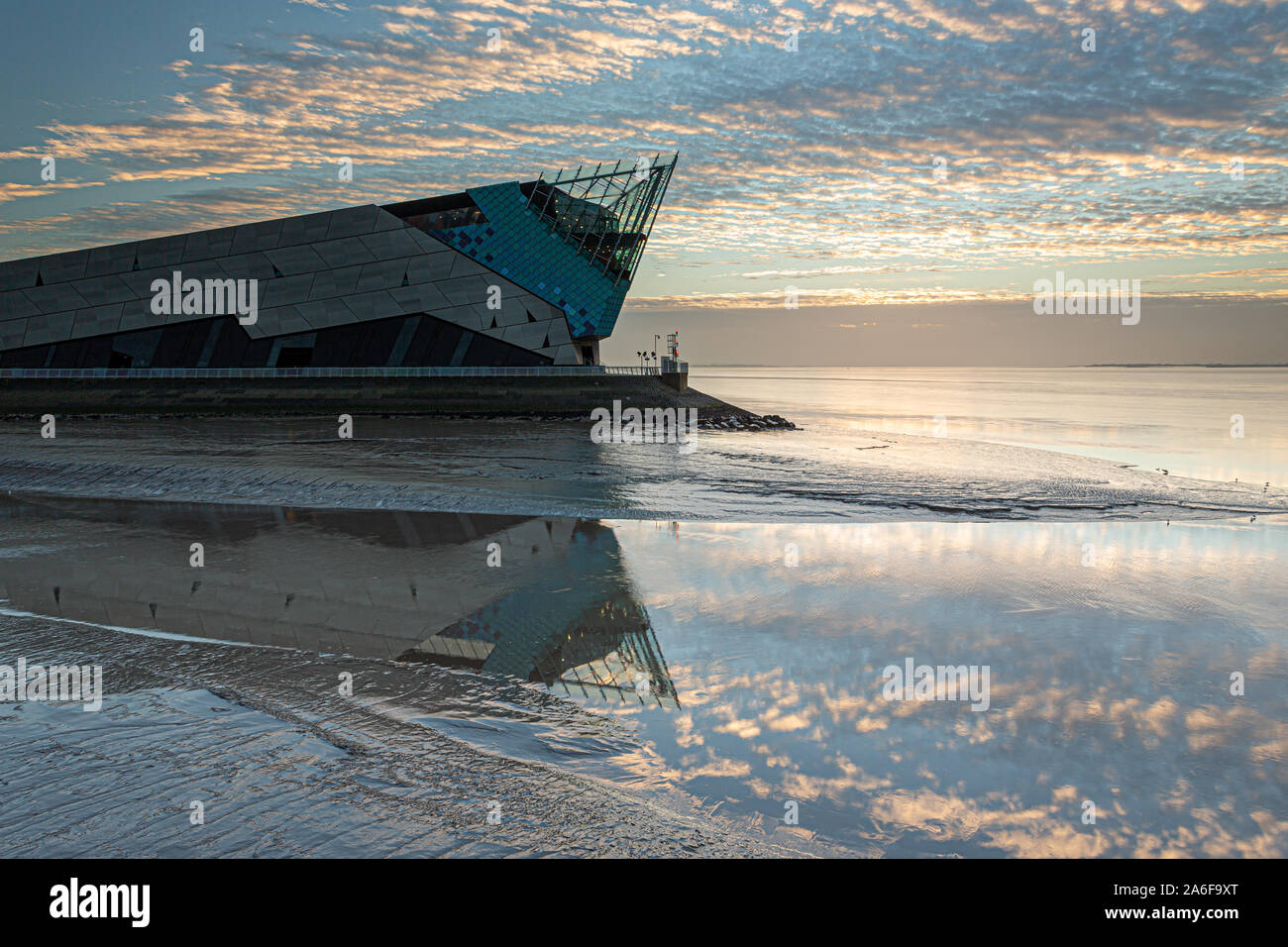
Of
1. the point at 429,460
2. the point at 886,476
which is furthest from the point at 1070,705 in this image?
the point at 429,460

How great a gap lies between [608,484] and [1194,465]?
19739mm

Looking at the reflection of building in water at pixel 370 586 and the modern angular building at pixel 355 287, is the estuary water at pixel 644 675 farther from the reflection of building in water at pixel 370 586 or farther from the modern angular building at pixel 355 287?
the modern angular building at pixel 355 287

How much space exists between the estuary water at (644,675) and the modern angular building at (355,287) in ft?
112

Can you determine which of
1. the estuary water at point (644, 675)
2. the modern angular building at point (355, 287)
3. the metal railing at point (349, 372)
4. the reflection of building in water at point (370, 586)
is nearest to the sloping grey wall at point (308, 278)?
the modern angular building at point (355, 287)

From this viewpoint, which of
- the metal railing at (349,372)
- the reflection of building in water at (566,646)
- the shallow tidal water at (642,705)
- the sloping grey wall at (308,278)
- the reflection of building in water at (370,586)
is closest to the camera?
the shallow tidal water at (642,705)

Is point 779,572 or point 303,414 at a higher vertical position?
point 303,414

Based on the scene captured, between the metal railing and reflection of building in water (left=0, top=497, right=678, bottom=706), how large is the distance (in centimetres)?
3194

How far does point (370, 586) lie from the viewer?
10680 mm

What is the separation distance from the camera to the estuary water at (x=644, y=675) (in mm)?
4676

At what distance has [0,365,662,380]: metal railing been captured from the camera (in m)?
47.8

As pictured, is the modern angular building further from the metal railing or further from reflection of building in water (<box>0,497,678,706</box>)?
reflection of building in water (<box>0,497,678,706</box>)
